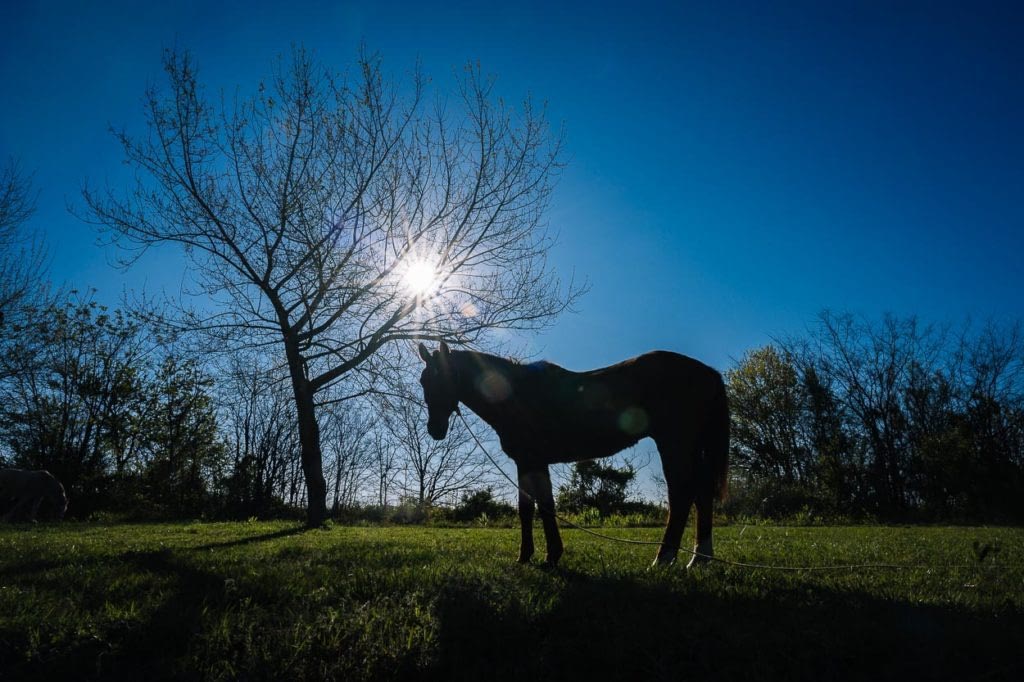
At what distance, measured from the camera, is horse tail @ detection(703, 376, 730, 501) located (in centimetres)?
560

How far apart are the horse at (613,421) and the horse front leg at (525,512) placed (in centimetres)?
1

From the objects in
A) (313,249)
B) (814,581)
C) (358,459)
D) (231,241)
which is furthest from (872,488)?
(358,459)

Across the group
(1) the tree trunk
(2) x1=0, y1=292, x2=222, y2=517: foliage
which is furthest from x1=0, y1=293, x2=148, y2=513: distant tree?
(1) the tree trunk

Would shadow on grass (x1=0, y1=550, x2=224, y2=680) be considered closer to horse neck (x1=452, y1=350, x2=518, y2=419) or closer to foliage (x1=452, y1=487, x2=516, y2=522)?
horse neck (x1=452, y1=350, x2=518, y2=419)

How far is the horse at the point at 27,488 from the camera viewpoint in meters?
17.1

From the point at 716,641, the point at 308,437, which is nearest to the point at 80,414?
the point at 308,437

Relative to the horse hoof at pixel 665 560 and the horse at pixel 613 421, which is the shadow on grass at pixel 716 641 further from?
the horse at pixel 613 421

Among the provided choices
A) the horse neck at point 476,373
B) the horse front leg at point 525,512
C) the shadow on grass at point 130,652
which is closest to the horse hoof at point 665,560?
the horse front leg at point 525,512

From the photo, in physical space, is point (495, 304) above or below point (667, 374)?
above

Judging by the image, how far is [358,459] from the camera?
38.5 meters

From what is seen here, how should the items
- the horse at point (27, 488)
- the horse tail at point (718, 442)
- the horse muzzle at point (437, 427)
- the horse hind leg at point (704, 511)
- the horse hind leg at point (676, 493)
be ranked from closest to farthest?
1. the horse hind leg at point (676, 493)
2. the horse hind leg at point (704, 511)
3. the horse tail at point (718, 442)
4. the horse muzzle at point (437, 427)
5. the horse at point (27, 488)

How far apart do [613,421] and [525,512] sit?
1.39 metres

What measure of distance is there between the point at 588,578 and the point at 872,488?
88.1ft

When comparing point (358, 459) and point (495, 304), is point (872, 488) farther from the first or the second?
point (358, 459)
